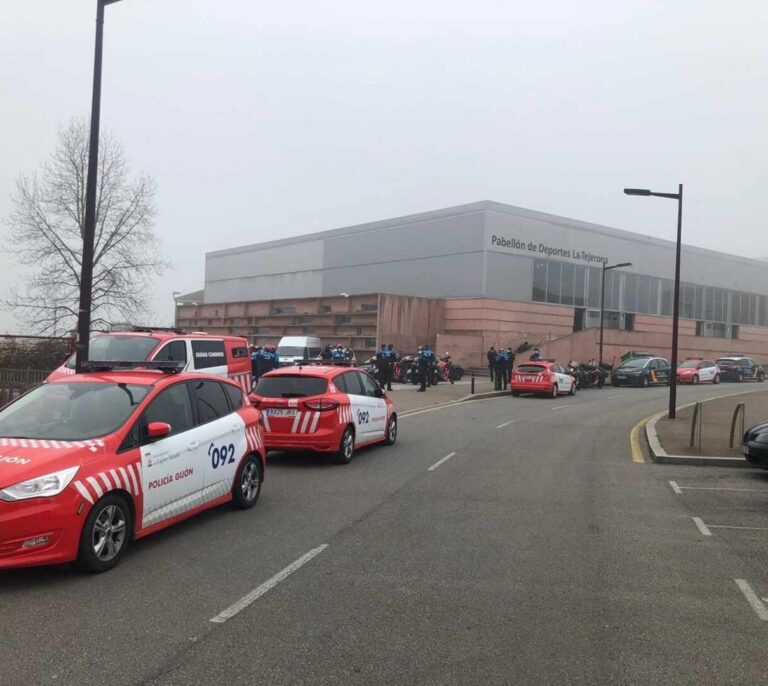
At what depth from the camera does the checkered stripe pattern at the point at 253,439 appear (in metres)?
8.09

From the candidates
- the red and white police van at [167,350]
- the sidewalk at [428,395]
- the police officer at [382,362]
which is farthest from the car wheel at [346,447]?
the police officer at [382,362]

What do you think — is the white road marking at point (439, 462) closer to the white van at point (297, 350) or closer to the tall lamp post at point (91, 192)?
the tall lamp post at point (91, 192)

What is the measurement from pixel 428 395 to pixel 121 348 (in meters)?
14.9

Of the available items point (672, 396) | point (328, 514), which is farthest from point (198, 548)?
point (672, 396)

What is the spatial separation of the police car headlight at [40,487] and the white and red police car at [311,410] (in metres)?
5.66

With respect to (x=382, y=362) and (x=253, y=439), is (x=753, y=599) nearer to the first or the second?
(x=253, y=439)

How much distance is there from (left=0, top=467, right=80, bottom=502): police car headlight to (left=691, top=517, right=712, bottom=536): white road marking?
6114 millimetres

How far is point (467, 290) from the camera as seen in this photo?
4950 cm

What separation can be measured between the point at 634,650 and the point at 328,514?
414 centimetres

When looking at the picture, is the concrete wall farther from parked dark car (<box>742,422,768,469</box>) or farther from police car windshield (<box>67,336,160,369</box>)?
parked dark car (<box>742,422,768,469</box>)

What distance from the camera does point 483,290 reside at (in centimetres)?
4844

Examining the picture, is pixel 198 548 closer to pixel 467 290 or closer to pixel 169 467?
pixel 169 467

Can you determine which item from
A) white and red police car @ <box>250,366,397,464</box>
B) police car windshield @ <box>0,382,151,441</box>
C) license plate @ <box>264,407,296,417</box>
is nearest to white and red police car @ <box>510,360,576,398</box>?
white and red police car @ <box>250,366,397,464</box>

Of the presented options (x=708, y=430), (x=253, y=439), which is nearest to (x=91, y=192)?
(x=253, y=439)
